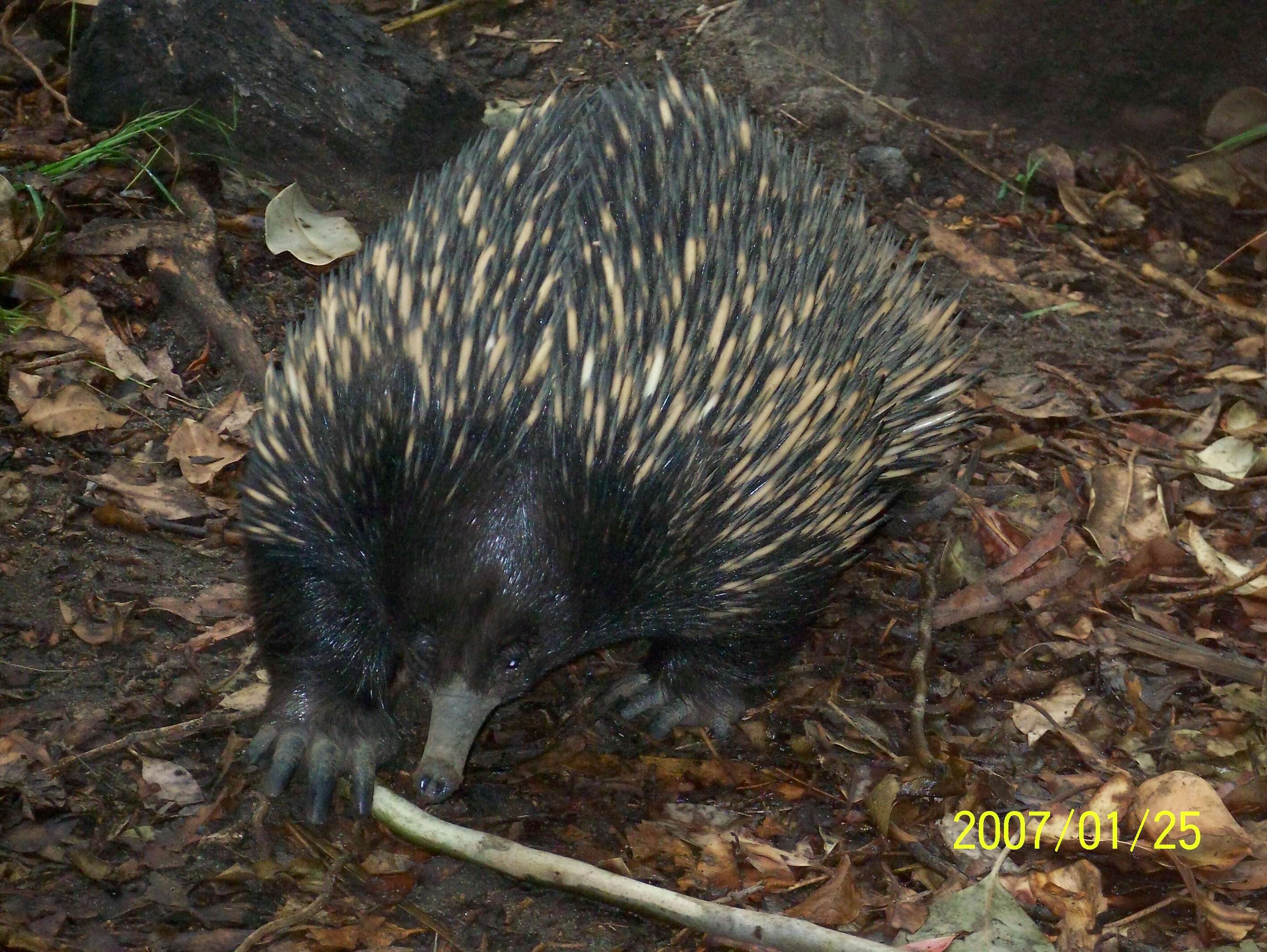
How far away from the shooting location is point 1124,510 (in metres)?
4.86

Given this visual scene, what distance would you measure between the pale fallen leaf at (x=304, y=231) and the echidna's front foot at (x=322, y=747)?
2.01 metres

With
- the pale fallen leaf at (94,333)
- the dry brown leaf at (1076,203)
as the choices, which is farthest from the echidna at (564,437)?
the dry brown leaf at (1076,203)

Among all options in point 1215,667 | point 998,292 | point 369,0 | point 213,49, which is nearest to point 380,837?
point 1215,667

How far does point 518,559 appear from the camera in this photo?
10.3 feet

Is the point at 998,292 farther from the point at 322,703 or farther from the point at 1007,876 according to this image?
the point at 322,703

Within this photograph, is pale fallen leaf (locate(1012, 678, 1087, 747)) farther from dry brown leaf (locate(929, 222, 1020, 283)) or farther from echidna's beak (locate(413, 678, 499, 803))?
dry brown leaf (locate(929, 222, 1020, 283))

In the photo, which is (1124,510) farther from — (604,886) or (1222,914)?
(604,886)

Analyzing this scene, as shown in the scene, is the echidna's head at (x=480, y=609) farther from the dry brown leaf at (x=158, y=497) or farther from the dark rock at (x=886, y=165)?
the dark rock at (x=886, y=165)

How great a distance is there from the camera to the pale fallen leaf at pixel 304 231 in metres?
5.12

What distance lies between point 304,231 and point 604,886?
9.97 feet

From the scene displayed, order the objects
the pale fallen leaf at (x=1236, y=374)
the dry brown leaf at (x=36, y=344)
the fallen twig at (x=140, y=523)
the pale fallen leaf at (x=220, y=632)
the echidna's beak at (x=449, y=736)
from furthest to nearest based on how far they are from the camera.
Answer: the pale fallen leaf at (x=1236, y=374), the dry brown leaf at (x=36, y=344), the fallen twig at (x=140, y=523), the pale fallen leaf at (x=220, y=632), the echidna's beak at (x=449, y=736)

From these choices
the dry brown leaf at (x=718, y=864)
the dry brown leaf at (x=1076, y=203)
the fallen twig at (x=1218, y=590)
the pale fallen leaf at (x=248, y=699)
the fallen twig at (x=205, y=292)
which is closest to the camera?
the dry brown leaf at (x=718, y=864)

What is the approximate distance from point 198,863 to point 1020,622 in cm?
267

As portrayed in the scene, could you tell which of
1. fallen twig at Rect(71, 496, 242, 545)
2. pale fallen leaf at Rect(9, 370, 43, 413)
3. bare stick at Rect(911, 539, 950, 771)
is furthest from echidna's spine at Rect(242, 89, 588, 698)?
bare stick at Rect(911, 539, 950, 771)
